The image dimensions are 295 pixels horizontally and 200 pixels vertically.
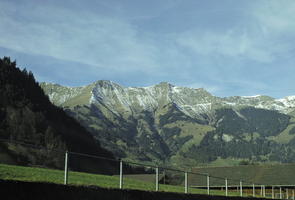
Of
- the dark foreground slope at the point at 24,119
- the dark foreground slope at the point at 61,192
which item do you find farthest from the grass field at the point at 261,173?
the dark foreground slope at the point at 61,192

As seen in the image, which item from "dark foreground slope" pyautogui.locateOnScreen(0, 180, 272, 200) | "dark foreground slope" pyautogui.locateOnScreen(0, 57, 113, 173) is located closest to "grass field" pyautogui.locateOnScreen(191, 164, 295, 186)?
"dark foreground slope" pyautogui.locateOnScreen(0, 57, 113, 173)

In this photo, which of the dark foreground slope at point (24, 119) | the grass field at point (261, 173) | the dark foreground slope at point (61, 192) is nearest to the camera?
the dark foreground slope at point (61, 192)

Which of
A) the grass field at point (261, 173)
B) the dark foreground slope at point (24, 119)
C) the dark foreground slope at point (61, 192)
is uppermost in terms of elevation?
the dark foreground slope at point (24, 119)

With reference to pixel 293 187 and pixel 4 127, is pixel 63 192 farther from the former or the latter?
pixel 4 127

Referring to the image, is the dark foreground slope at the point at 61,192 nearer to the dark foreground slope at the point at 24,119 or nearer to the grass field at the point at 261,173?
the grass field at the point at 261,173

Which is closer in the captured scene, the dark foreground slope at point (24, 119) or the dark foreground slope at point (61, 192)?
the dark foreground slope at point (61, 192)

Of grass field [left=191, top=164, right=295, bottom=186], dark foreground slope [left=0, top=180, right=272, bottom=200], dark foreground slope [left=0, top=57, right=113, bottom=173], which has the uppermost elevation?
dark foreground slope [left=0, top=57, right=113, bottom=173]

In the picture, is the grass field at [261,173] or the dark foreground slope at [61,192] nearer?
the dark foreground slope at [61,192]

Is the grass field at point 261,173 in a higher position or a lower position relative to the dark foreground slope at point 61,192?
lower

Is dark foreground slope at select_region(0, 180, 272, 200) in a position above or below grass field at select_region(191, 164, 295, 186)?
above

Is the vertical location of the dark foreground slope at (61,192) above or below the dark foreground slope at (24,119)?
below

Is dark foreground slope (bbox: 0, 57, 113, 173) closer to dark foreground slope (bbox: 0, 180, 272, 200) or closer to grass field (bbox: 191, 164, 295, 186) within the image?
grass field (bbox: 191, 164, 295, 186)

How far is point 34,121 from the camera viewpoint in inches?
6575

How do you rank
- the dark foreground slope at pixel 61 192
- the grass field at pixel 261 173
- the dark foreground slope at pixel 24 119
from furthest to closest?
the dark foreground slope at pixel 24 119, the grass field at pixel 261 173, the dark foreground slope at pixel 61 192
